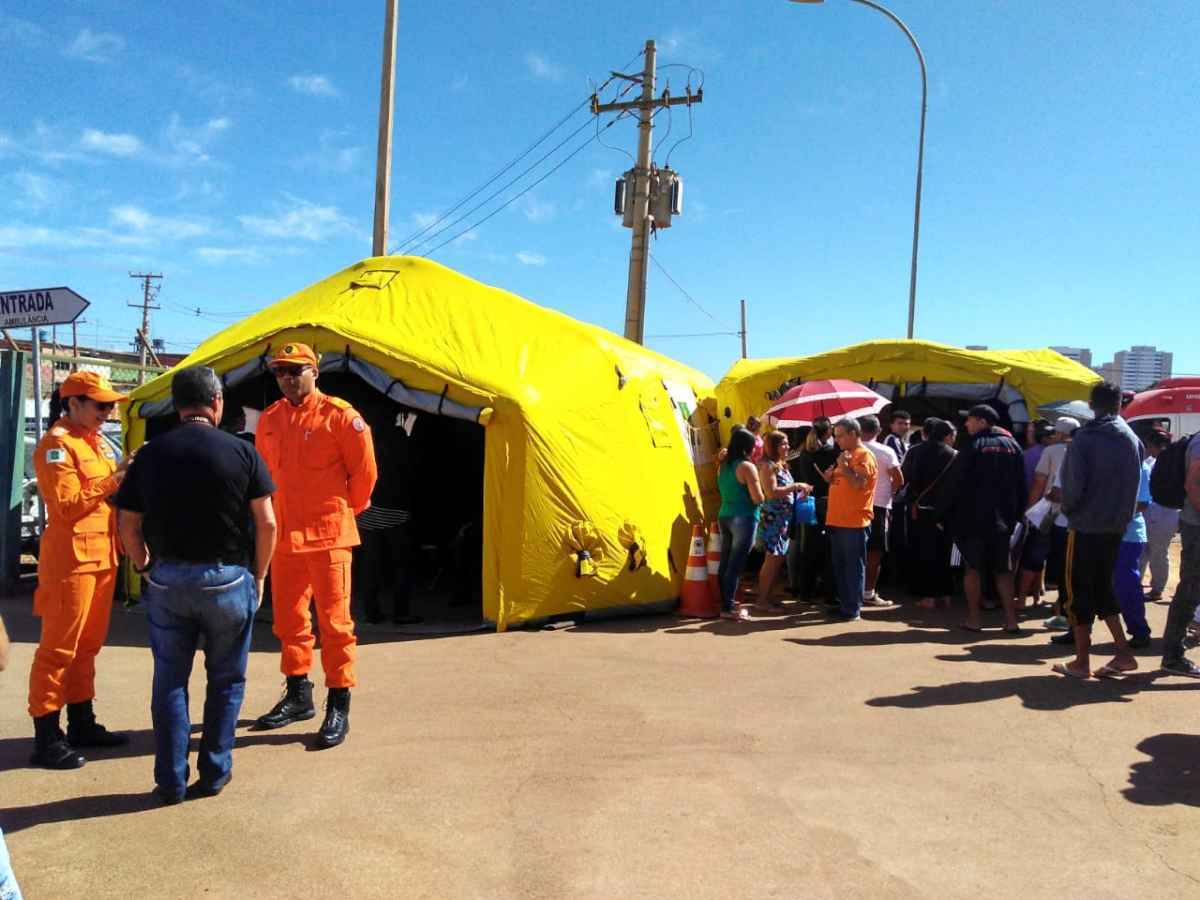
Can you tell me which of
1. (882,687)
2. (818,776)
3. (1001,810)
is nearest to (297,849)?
(818,776)

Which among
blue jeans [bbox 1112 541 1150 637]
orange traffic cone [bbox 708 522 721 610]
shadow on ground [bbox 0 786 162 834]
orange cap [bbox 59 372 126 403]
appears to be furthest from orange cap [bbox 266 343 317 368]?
blue jeans [bbox 1112 541 1150 637]

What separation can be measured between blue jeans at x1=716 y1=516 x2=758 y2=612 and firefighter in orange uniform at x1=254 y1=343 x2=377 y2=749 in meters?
4.15

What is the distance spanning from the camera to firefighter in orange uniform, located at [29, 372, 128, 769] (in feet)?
14.1

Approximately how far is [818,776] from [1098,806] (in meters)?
1.23

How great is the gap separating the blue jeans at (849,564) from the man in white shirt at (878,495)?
661 mm

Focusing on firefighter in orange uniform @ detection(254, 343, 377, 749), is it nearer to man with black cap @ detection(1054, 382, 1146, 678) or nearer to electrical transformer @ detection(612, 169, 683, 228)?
man with black cap @ detection(1054, 382, 1146, 678)

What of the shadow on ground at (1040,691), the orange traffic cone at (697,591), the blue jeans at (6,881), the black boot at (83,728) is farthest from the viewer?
the orange traffic cone at (697,591)

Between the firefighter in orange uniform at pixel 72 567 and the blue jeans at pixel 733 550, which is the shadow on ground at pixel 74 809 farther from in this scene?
the blue jeans at pixel 733 550

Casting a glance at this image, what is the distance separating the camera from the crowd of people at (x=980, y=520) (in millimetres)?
5957

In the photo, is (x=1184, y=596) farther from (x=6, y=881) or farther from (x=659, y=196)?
(x=659, y=196)

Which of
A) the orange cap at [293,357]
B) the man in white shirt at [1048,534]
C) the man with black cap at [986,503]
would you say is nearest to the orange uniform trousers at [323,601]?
the orange cap at [293,357]

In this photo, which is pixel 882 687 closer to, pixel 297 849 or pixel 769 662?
pixel 769 662

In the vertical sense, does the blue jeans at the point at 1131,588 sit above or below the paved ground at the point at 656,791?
above

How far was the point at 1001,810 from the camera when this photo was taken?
3.93 meters
